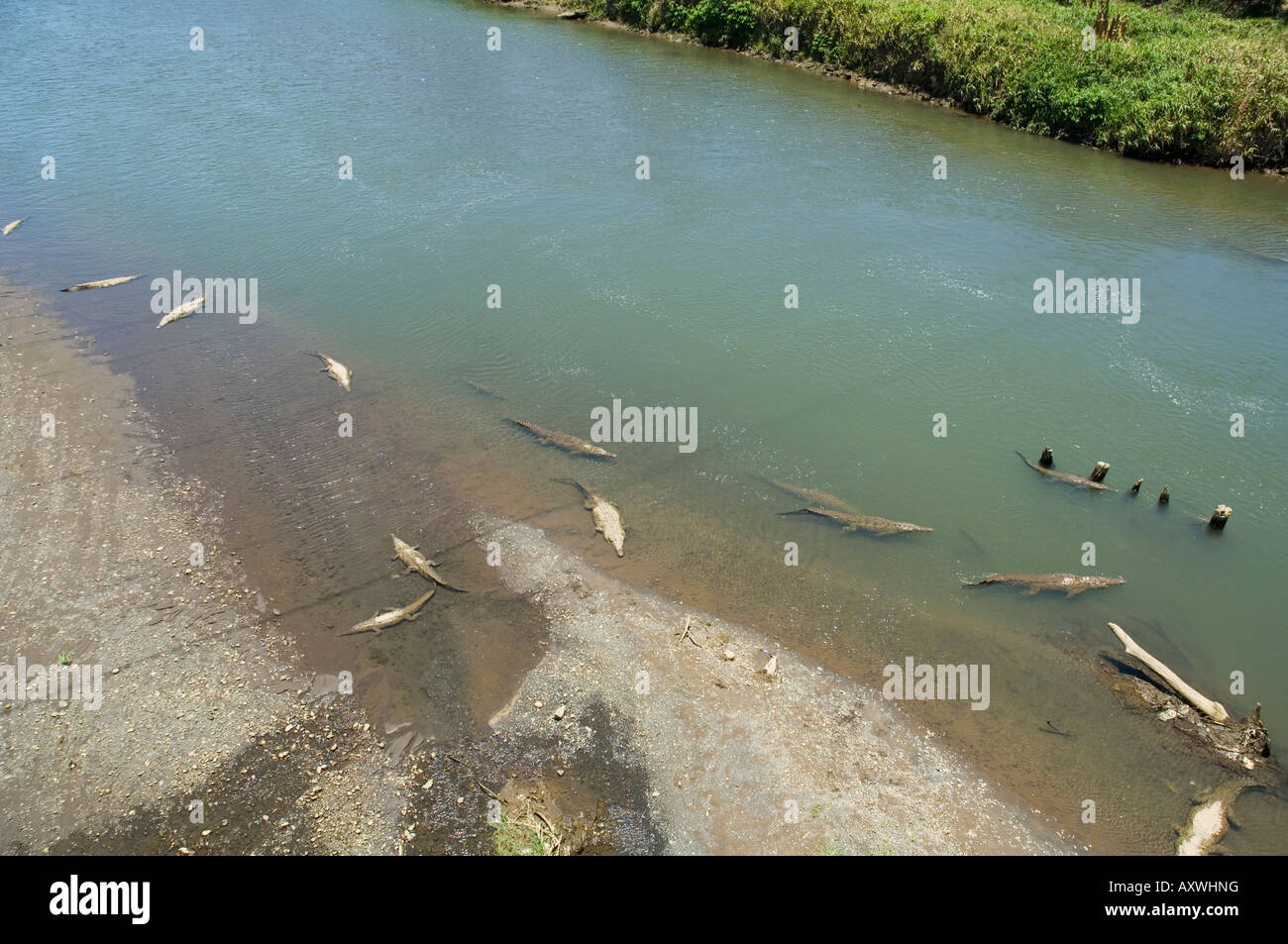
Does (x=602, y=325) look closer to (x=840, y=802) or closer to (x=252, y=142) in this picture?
(x=840, y=802)

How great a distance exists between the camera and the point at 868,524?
13438 millimetres

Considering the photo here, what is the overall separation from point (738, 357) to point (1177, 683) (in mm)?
9718

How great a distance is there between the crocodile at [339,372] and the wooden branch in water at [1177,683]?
45.5 feet

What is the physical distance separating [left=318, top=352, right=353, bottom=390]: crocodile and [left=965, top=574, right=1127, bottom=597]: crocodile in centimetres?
1191

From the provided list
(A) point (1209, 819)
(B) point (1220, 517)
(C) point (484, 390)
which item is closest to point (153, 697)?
(C) point (484, 390)

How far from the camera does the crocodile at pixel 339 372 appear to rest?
16.7 metres

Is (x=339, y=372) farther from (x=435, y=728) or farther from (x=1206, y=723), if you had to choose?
(x=1206, y=723)

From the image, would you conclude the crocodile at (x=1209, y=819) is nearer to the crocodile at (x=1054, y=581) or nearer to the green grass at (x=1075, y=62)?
the crocodile at (x=1054, y=581)

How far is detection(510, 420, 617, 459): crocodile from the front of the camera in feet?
49.0

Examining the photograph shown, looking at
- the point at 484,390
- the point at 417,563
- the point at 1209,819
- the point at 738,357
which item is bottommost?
the point at 417,563

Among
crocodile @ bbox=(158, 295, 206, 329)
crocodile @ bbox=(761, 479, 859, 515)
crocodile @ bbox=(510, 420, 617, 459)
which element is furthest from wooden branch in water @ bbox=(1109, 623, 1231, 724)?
crocodile @ bbox=(158, 295, 206, 329)

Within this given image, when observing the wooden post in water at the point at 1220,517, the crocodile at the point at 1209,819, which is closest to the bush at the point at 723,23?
the wooden post in water at the point at 1220,517

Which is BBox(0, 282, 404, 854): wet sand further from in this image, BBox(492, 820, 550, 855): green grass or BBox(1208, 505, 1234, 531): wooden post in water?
BBox(1208, 505, 1234, 531): wooden post in water

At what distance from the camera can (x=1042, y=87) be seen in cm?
3086
